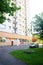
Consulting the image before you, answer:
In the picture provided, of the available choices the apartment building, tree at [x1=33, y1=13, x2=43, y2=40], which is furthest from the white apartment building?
tree at [x1=33, y1=13, x2=43, y2=40]

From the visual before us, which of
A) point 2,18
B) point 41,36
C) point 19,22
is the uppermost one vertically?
point 19,22

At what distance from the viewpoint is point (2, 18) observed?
21516 mm

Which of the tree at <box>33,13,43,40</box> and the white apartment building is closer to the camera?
the tree at <box>33,13,43,40</box>

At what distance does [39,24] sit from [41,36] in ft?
6.41

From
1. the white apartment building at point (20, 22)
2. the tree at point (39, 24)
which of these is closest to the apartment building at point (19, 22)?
the white apartment building at point (20, 22)

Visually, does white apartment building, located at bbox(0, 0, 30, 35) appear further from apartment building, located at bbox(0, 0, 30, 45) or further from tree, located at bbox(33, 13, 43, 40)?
tree, located at bbox(33, 13, 43, 40)

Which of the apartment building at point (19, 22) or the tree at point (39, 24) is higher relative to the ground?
the apartment building at point (19, 22)

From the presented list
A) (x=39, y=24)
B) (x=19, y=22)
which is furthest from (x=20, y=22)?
(x=39, y=24)

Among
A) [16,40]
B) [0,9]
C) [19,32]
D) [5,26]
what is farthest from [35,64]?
[19,32]

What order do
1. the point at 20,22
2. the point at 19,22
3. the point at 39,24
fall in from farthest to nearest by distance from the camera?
the point at 20,22 < the point at 19,22 < the point at 39,24

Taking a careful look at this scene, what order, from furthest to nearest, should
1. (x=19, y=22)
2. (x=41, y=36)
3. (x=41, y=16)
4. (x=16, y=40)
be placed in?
(x=19, y=22)
(x=16, y=40)
(x=41, y=36)
(x=41, y=16)

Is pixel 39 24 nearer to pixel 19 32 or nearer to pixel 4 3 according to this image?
pixel 4 3

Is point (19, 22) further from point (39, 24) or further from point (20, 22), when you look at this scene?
point (39, 24)

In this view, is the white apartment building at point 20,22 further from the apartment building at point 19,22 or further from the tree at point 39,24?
the tree at point 39,24
